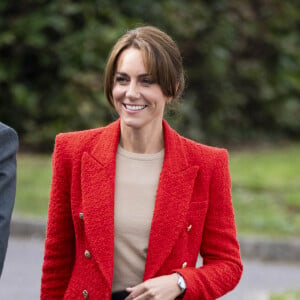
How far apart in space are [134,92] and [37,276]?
5.66 meters

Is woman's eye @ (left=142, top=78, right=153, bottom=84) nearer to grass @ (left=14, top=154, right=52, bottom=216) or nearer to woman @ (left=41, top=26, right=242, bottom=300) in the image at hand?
woman @ (left=41, top=26, right=242, bottom=300)

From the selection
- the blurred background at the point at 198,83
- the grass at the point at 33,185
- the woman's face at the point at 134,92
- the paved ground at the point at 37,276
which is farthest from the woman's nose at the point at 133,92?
the grass at the point at 33,185

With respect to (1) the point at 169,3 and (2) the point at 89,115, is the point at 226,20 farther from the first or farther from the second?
(2) the point at 89,115

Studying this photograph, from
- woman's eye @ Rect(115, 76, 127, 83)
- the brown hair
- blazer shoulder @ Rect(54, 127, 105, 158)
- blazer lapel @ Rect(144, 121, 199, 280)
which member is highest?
the brown hair

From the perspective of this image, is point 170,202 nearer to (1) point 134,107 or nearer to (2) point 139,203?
(2) point 139,203

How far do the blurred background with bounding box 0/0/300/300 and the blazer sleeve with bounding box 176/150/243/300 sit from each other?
685cm

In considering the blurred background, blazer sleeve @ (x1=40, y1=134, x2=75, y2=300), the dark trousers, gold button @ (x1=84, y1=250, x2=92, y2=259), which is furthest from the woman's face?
the blurred background

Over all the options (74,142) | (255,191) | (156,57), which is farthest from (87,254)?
(255,191)

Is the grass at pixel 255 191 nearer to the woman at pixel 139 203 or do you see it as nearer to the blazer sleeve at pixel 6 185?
the woman at pixel 139 203

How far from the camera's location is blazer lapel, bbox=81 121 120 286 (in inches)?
130

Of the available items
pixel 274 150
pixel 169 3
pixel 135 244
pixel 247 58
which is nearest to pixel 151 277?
pixel 135 244

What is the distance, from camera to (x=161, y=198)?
3391 millimetres

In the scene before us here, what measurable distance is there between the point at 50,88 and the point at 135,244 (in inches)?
521

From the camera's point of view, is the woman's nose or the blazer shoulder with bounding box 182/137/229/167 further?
the blazer shoulder with bounding box 182/137/229/167
